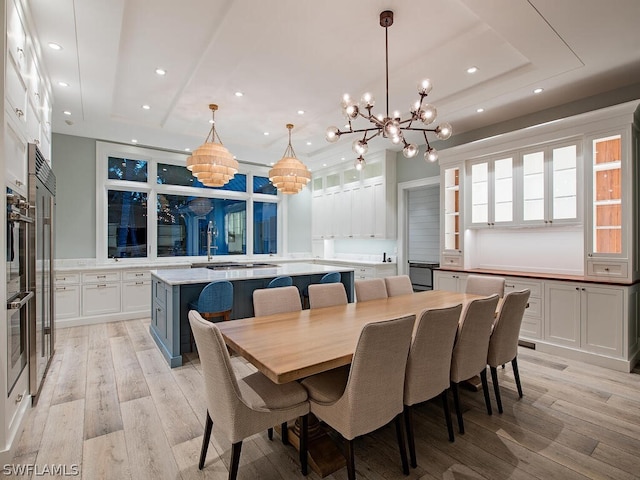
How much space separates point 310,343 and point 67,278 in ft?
15.9

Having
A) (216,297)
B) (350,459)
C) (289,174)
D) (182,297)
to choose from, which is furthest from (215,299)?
(350,459)

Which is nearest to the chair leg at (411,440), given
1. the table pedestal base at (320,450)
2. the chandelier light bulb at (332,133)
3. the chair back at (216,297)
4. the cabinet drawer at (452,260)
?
the table pedestal base at (320,450)

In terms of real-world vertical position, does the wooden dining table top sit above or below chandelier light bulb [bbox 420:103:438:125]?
below

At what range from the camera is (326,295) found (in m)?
3.10

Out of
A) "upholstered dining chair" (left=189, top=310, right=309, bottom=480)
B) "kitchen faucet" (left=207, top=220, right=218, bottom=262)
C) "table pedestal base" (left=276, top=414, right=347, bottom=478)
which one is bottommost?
"table pedestal base" (left=276, top=414, right=347, bottom=478)

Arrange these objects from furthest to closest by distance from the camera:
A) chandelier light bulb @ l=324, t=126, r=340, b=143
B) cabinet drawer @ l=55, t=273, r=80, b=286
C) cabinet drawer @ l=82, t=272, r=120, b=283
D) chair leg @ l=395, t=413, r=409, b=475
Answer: cabinet drawer @ l=82, t=272, r=120, b=283 → cabinet drawer @ l=55, t=273, r=80, b=286 → chandelier light bulb @ l=324, t=126, r=340, b=143 → chair leg @ l=395, t=413, r=409, b=475

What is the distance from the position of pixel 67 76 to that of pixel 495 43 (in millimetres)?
4296

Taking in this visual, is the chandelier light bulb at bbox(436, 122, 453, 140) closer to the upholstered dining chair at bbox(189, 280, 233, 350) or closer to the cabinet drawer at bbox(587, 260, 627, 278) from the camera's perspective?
the cabinet drawer at bbox(587, 260, 627, 278)

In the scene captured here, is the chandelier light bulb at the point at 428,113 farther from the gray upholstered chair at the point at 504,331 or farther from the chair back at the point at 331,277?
the chair back at the point at 331,277

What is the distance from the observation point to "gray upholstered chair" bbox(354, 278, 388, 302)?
3.34m

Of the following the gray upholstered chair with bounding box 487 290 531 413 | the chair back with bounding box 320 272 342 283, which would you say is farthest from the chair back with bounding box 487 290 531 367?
the chair back with bounding box 320 272 342 283

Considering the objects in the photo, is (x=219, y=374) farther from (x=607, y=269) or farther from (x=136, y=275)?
(x=136, y=275)

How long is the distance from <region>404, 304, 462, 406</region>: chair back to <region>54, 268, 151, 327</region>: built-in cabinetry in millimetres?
5032

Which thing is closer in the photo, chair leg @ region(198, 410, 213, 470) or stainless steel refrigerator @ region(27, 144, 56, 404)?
chair leg @ region(198, 410, 213, 470)
